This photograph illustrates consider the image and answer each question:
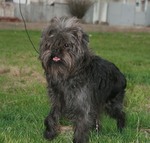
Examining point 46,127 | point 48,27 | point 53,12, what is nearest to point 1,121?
point 46,127

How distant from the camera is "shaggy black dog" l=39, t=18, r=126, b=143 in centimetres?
619

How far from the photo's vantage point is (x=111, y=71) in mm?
7488

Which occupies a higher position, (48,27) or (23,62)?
(48,27)

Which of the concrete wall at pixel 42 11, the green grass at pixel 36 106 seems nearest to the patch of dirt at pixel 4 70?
the green grass at pixel 36 106

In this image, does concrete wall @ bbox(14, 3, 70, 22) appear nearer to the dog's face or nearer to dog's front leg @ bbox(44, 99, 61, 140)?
dog's front leg @ bbox(44, 99, 61, 140)

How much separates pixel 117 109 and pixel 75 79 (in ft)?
4.62

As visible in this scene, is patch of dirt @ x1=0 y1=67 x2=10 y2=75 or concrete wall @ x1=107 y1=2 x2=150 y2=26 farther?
concrete wall @ x1=107 y1=2 x2=150 y2=26

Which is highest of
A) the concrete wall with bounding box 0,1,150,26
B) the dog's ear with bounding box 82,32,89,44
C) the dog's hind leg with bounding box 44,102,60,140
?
the dog's ear with bounding box 82,32,89,44

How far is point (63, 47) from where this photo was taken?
242 inches

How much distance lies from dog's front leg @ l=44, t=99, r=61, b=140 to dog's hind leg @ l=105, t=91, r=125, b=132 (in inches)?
38.9

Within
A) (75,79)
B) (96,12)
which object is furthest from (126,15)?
(75,79)

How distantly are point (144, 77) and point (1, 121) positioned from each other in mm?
6325

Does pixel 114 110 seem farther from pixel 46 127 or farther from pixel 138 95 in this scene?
pixel 138 95

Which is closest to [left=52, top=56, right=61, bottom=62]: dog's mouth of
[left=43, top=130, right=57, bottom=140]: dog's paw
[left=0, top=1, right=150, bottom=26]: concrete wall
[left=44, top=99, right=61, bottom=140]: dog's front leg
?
[left=44, top=99, right=61, bottom=140]: dog's front leg
